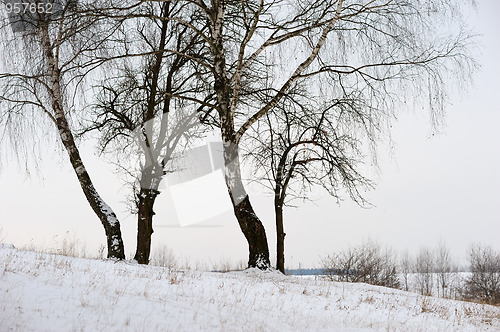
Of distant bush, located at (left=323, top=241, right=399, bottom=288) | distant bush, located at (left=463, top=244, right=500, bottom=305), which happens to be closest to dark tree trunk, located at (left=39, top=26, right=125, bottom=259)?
distant bush, located at (left=323, top=241, right=399, bottom=288)

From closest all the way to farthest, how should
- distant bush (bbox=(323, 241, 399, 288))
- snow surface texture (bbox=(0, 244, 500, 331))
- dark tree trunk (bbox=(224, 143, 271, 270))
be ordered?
snow surface texture (bbox=(0, 244, 500, 331)), dark tree trunk (bbox=(224, 143, 271, 270)), distant bush (bbox=(323, 241, 399, 288))

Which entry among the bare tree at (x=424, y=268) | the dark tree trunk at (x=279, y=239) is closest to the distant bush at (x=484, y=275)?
the bare tree at (x=424, y=268)

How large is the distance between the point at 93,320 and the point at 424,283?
202ft

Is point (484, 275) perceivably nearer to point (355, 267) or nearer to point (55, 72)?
point (355, 267)

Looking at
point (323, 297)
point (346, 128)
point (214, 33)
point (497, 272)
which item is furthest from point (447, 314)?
point (497, 272)

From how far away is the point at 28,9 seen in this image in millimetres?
11773

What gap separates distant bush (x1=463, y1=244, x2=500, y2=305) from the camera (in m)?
52.0

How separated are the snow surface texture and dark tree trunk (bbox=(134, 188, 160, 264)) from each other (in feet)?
15.8

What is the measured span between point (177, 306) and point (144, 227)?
27.1 feet

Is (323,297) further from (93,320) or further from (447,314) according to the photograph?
(93,320)

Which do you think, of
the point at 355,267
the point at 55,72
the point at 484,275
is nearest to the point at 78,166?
the point at 55,72

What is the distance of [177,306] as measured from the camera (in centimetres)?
553

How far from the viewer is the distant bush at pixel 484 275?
5197 cm

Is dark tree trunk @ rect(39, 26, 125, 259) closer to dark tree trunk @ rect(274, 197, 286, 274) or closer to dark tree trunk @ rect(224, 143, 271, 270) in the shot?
dark tree trunk @ rect(224, 143, 271, 270)
